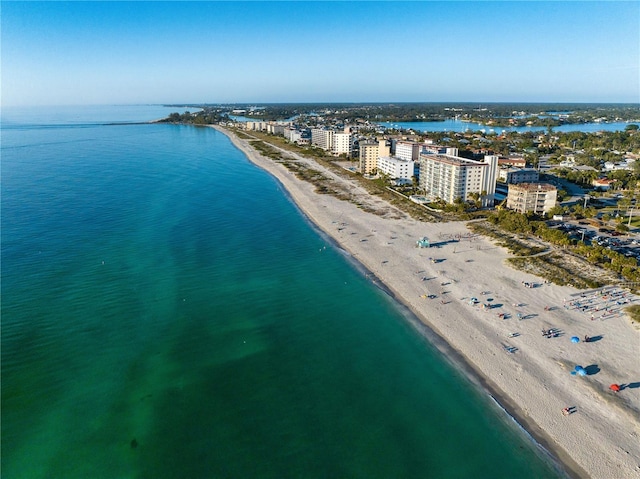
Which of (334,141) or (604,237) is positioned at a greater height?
(334,141)

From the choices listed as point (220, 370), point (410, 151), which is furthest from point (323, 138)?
point (220, 370)

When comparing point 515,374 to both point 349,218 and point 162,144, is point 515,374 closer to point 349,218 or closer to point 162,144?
point 349,218

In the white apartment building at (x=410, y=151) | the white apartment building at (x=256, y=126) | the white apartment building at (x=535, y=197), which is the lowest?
the white apartment building at (x=535, y=197)

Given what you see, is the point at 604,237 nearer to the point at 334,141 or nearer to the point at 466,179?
the point at 466,179

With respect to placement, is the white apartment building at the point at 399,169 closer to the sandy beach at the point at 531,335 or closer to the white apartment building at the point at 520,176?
the white apartment building at the point at 520,176

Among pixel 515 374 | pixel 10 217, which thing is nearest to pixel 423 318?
pixel 515 374

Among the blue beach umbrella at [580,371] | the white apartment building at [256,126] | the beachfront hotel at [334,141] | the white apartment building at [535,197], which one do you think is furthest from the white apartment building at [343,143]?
the blue beach umbrella at [580,371]

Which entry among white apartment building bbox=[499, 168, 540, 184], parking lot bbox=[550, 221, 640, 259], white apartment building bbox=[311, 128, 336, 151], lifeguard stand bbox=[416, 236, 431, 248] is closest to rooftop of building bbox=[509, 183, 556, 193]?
parking lot bbox=[550, 221, 640, 259]
